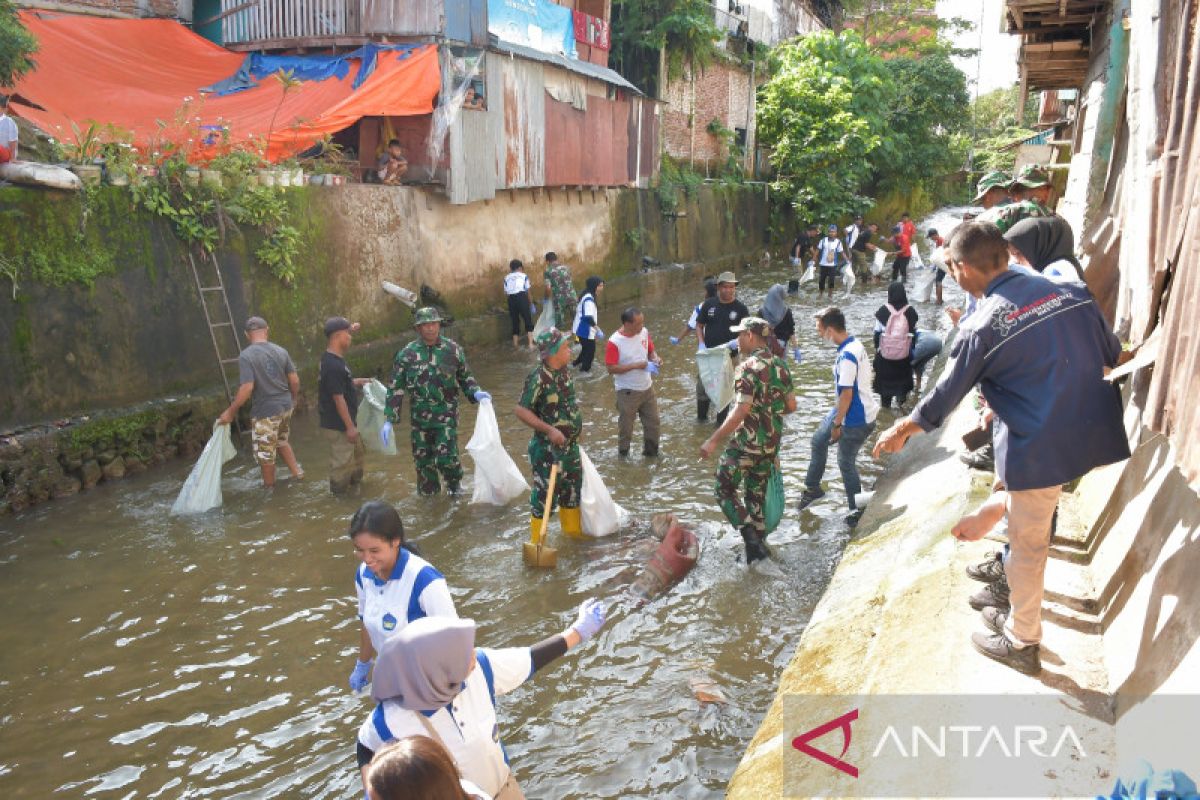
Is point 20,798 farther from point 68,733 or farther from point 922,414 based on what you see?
point 922,414

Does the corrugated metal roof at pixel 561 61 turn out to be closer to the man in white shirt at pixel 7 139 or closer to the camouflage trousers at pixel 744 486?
the man in white shirt at pixel 7 139

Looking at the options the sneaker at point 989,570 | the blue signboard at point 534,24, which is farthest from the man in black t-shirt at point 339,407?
the blue signboard at point 534,24

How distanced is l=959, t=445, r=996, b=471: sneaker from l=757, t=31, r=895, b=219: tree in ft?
79.0

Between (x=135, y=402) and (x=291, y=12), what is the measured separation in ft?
28.8

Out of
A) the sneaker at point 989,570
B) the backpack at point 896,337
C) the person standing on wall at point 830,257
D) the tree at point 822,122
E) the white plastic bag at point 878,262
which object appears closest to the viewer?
the sneaker at point 989,570

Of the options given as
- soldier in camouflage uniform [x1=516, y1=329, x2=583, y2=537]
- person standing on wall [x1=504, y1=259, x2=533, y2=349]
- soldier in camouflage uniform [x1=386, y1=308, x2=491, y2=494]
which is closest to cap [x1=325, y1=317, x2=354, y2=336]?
soldier in camouflage uniform [x1=386, y1=308, x2=491, y2=494]

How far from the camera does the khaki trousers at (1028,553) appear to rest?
3438mm

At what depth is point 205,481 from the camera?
753 cm

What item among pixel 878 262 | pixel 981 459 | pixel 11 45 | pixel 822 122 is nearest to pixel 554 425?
pixel 981 459

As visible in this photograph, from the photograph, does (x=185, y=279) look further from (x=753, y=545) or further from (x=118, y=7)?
(x=118, y=7)

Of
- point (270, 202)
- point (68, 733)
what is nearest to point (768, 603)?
point (68, 733)

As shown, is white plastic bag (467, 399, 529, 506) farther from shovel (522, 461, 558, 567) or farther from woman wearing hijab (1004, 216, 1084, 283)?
woman wearing hijab (1004, 216, 1084, 283)

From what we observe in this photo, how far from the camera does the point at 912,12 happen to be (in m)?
42.2

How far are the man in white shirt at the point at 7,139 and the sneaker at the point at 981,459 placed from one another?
887cm
